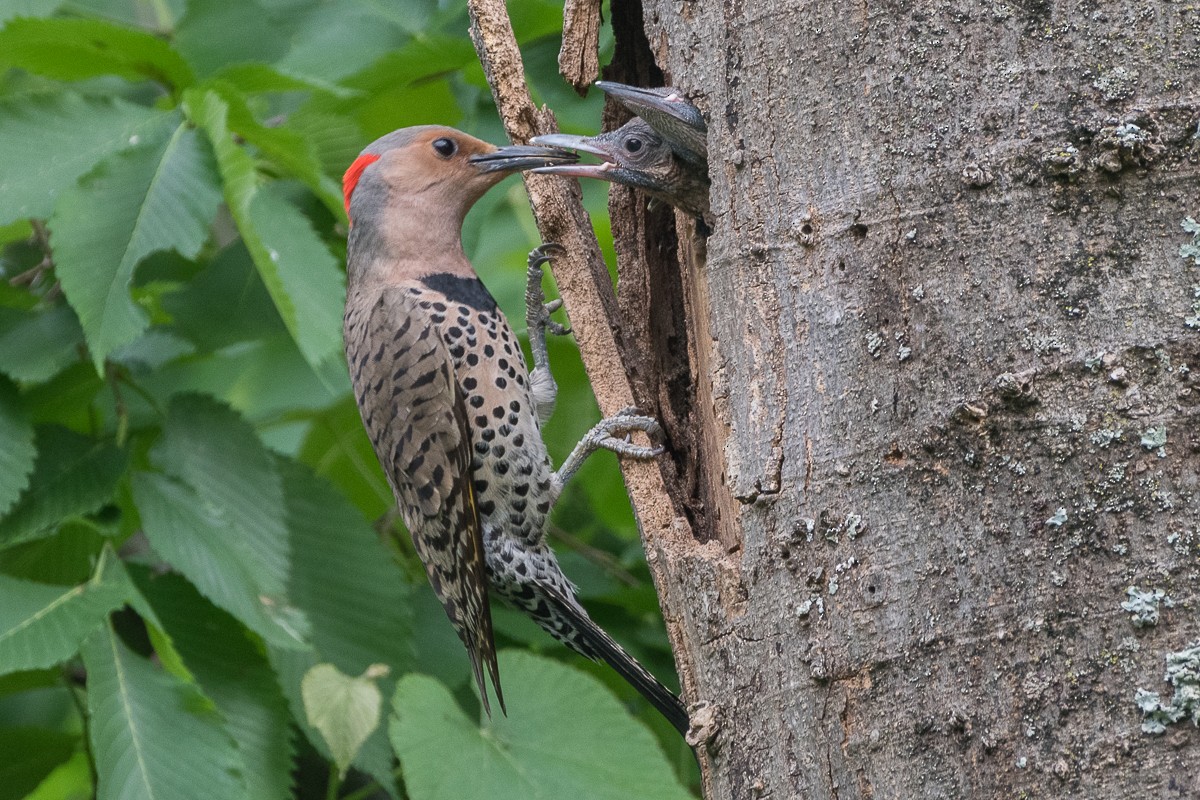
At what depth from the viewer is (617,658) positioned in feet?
10.4

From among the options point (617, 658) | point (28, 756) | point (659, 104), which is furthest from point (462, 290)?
point (28, 756)

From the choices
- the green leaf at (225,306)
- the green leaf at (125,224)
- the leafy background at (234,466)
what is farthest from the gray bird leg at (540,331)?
the green leaf at (125,224)

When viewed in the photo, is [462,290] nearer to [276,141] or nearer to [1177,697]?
[276,141]

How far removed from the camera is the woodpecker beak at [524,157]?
286 cm

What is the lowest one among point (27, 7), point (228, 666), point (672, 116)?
point (228, 666)

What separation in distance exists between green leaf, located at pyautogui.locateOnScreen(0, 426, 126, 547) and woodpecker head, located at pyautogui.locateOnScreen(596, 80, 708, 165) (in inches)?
70.2

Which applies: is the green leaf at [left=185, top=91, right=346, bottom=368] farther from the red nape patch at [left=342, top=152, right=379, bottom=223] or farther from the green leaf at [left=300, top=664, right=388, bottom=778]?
the green leaf at [left=300, top=664, right=388, bottom=778]

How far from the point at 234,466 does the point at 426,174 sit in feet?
3.39

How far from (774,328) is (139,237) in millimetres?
1774

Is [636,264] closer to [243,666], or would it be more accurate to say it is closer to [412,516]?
[412,516]

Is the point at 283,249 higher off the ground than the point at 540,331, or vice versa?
the point at 283,249

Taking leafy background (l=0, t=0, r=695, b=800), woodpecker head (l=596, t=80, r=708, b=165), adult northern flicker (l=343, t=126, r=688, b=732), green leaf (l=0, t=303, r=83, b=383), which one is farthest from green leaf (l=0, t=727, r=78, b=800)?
woodpecker head (l=596, t=80, r=708, b=165)

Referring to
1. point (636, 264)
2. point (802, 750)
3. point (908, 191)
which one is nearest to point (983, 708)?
point (802, 750)

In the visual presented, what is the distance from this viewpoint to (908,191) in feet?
5.81
